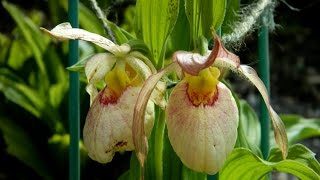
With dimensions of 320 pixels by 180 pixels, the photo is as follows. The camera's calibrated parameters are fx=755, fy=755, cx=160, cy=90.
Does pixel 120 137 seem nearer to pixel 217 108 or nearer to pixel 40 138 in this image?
pixel 217 108

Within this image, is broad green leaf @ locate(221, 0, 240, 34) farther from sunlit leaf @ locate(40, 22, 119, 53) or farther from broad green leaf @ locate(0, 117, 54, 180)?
broad green leaf @ locate(0, 117, 54, 180)

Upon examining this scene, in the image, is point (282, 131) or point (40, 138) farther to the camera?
point (40, 138)

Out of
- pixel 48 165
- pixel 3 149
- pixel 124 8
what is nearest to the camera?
pixel 48 165

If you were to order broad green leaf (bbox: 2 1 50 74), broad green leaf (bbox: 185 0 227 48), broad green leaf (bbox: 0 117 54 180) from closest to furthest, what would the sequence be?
broad green leaf (bbox: 185 0 227 48), broad green leaf (bbox: 0 117 54 180), broad green leaf (bbox: 2 1 50 74)

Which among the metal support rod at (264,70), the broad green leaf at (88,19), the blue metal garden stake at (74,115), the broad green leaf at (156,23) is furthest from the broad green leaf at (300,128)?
the broad green leaf at (156,23)

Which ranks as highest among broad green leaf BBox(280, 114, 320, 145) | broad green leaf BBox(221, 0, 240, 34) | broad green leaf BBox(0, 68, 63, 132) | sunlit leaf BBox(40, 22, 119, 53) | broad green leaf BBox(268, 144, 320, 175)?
sunlit leaf BBox(40, 22, 119, 53)

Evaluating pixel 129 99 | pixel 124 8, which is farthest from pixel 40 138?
pixel 129 99

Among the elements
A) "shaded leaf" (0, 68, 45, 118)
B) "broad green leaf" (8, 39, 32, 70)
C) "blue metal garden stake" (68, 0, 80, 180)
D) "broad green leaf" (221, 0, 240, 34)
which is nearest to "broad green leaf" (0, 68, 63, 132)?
"shaded leaf" (0, 68, 45, 118)
